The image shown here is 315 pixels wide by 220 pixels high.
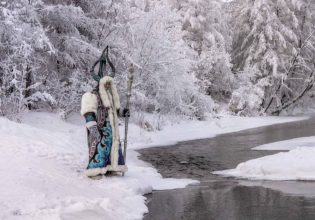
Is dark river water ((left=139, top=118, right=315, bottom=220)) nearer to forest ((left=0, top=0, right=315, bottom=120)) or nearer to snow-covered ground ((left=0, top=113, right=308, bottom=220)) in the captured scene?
snow-covered ground ((left=0, top=113, right=308, bottom=220))

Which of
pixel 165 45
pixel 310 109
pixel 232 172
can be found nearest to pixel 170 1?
pixel 165 45

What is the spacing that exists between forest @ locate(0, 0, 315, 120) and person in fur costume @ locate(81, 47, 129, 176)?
6.48m

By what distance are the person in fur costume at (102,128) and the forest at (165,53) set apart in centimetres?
648

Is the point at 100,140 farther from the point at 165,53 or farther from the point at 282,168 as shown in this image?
the point at 165,53

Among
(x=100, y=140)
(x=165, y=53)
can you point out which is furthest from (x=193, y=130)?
(x=100, y=140)

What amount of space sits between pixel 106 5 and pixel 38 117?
20.4ft

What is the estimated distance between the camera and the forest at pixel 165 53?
17.0m

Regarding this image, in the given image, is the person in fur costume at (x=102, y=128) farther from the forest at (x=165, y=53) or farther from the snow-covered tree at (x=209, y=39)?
the snow-covered tree at (x=209, y=39)

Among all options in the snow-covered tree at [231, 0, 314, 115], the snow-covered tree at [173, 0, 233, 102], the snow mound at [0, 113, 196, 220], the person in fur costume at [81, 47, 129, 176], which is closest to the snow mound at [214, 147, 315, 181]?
the snow mound at [0, 113, 196, 220]

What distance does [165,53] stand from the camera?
1010 inches

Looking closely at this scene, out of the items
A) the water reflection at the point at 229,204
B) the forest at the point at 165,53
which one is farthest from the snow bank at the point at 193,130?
the water reflection at the point at 229,204

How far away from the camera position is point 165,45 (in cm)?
2569

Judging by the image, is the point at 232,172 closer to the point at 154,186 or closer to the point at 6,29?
the point at 154,186

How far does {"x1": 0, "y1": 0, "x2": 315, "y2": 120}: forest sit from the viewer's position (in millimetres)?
17031
